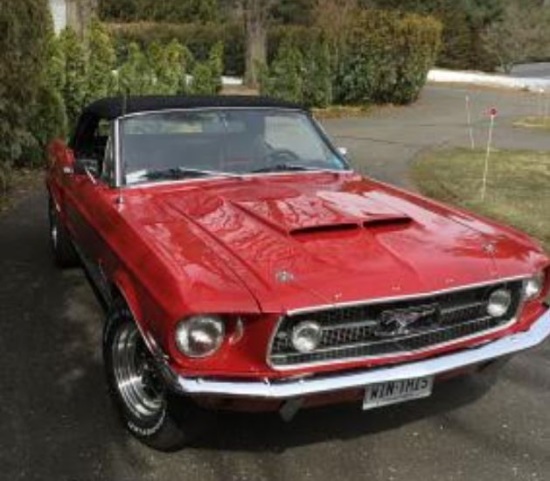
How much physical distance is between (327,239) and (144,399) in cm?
119

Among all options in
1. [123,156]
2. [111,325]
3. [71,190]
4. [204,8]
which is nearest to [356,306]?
[111,325]

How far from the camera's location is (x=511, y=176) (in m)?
13.3

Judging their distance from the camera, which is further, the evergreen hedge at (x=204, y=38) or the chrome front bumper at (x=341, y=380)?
the evergreen hedge at (x=204, y=38)

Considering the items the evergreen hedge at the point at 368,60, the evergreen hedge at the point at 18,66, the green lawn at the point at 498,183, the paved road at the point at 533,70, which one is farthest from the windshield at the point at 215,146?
the paved road at the point at 533,70

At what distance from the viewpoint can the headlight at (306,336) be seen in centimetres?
396

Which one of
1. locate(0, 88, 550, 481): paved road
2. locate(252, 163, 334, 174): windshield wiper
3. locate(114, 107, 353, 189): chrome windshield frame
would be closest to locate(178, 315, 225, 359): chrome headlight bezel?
locate(0, 88, 550, 481): paved road

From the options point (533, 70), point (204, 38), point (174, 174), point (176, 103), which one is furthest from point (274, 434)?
point (533, 70)

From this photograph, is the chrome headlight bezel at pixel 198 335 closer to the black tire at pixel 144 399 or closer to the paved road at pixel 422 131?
the black tire at pixel 144 399

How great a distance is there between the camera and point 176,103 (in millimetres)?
6156

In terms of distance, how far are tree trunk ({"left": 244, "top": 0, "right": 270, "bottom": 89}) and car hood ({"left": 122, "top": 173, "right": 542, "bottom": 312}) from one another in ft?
78.7

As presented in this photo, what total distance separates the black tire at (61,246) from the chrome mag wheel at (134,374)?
2840 mm

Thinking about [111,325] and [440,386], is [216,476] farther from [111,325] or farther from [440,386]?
[440,386]

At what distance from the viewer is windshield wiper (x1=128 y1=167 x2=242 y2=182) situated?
18.4 feet

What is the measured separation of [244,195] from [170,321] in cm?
160
